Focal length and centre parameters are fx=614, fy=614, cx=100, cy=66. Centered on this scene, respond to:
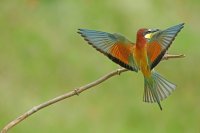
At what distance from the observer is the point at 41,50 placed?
10.4 ft

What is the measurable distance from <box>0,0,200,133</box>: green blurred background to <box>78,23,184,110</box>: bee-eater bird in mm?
1770

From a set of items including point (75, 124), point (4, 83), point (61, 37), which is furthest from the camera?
point (61, 37)

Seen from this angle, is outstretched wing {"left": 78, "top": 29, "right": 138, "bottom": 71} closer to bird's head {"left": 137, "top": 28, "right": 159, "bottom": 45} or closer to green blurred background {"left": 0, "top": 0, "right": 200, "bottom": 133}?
bird's head {"left": 137, "top": 28, "right": 159, "bottom": 45}

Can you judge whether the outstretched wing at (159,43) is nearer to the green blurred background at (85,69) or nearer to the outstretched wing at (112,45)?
the outstretched wing at (112,45)

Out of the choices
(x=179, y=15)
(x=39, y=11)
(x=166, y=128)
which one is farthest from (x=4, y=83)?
(x=179, y=15)

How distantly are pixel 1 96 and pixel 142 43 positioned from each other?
1.99 m

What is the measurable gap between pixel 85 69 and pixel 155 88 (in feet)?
6.64

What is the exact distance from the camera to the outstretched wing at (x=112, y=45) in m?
1.00

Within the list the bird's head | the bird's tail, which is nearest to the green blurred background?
the bird's tail

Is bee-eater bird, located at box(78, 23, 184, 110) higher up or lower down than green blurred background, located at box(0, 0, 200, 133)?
higher up

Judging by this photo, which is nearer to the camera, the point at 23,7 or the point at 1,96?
the point at 1,96

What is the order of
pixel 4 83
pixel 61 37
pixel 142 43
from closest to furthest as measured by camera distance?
pixel 142 43 < pixel 4 83 < pixel 61 37

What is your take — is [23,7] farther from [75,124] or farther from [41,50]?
[75,124]

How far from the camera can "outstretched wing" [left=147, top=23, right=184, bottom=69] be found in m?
0.97
